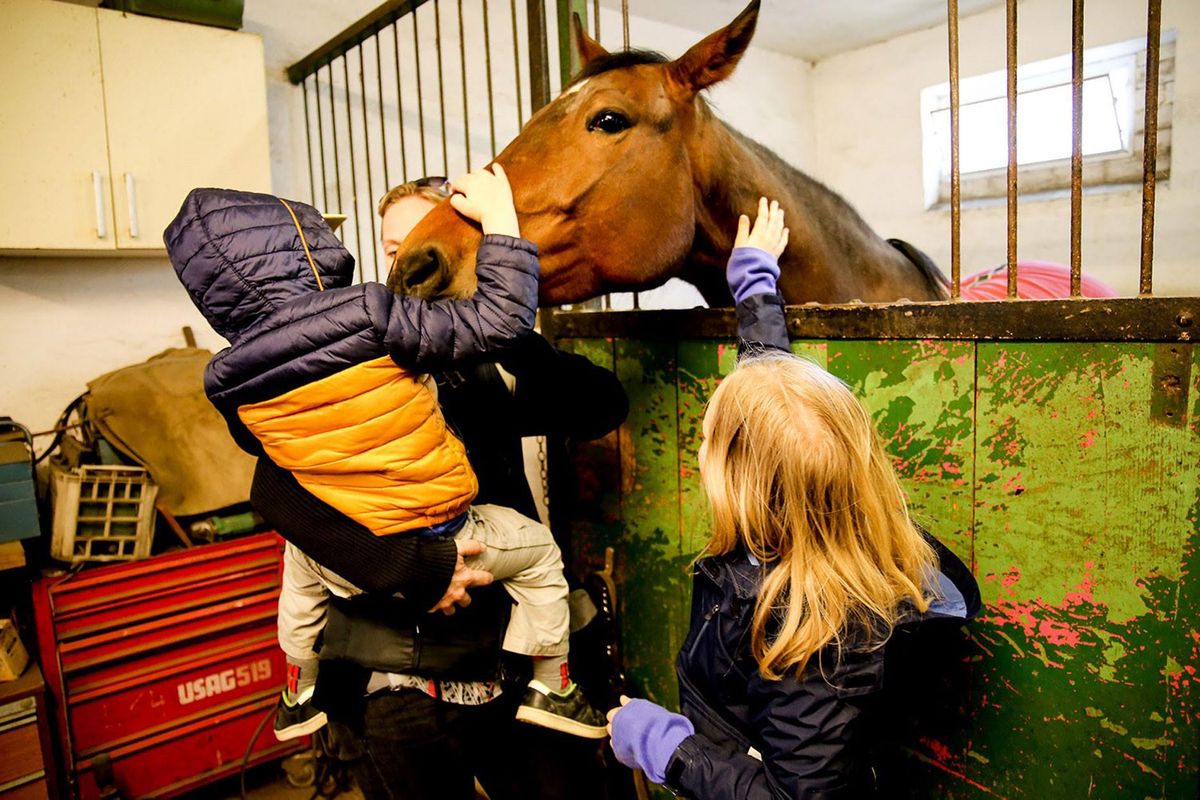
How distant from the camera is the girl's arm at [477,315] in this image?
37.9 inches

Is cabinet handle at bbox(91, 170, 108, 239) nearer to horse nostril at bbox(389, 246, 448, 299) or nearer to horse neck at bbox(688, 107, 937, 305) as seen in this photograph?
horse nostril at bbox(389, 246, 448, 299)

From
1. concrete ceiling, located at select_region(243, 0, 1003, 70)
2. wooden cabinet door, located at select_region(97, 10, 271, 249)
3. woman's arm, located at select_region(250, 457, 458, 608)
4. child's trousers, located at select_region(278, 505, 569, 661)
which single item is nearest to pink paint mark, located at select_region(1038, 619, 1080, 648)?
child's trousers, located at select_region(278, 505, 569, 661)

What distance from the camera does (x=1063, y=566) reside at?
38.2 inches

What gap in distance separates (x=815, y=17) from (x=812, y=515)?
14.8 ft

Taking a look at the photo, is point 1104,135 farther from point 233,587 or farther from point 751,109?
point 233,587

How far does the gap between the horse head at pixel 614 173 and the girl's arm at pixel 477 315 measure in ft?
0.54

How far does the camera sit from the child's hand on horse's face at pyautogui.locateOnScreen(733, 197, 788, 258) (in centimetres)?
134

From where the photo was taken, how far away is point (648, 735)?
3.22 feet

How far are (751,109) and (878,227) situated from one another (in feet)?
4.07

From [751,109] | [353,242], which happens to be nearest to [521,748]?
[353,242]

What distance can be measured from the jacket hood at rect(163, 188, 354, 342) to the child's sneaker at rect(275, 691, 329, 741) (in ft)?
2.37

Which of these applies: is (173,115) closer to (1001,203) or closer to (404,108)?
(404,108)

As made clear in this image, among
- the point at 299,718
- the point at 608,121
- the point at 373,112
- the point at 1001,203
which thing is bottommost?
the point at 299,718

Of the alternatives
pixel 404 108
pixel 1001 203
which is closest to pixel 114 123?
pixel 404 108
